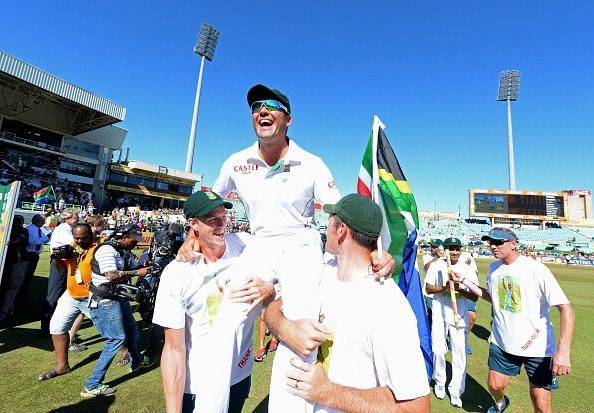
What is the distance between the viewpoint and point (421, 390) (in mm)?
1180

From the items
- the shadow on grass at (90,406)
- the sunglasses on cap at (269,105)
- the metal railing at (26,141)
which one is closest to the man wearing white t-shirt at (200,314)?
the sunglasses on cap at (269,105)

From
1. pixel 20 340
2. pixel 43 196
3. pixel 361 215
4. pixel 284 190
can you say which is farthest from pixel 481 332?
pixel 43 196

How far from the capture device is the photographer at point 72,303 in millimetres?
4191

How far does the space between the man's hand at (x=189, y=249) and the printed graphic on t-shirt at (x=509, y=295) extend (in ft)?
12.4

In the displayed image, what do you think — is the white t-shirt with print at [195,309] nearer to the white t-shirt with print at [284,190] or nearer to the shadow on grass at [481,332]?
the white t-shirt with print at [284,190]

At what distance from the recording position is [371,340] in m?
1.26

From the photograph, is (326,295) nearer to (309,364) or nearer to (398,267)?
(309,364)

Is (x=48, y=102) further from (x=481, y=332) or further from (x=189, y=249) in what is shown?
(x=481, y=332)

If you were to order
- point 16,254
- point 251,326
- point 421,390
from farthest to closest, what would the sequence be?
1. point 16,254
2. point 251,326
3. point 421,390

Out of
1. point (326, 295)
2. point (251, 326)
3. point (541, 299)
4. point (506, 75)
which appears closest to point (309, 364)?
point (326, 295)

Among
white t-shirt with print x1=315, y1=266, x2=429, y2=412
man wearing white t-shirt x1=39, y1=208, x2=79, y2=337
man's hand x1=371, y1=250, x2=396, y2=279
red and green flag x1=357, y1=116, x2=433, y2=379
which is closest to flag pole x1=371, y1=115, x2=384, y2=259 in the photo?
red and green flag x1=357, y1=116, x2=433, y2=379

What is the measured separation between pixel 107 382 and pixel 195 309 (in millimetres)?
3495

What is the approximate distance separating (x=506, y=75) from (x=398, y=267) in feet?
246

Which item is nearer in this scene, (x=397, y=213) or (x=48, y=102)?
(x=397, y=213)
